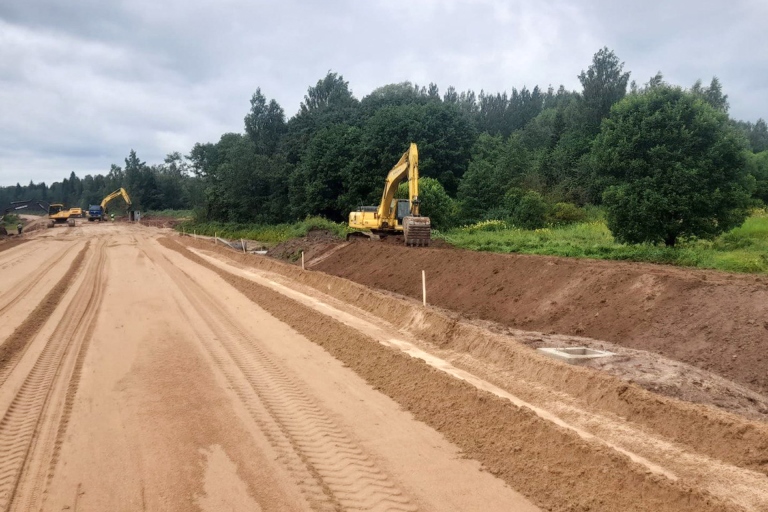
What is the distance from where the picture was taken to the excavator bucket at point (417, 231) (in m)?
26.8

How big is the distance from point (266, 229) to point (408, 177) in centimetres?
2773

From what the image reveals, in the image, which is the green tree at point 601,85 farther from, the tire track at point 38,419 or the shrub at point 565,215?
the tire track at point 38,419

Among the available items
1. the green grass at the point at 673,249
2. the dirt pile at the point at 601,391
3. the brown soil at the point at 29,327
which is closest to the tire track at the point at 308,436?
the dirt pile at the point at 601,391

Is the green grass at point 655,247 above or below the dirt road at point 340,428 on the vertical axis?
above

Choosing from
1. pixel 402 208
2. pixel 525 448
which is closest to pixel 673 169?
pixel 402 208

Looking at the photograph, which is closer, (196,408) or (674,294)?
(196,408)

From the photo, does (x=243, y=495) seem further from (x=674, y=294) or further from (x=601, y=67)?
(x=601, y=67)

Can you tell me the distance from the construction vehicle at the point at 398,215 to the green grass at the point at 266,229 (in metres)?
4.87

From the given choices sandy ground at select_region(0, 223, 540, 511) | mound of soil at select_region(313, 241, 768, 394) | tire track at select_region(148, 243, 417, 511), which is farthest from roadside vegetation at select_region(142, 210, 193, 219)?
tire track at select_region(148, 243, 417, 511)

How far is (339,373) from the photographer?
31.9 ft

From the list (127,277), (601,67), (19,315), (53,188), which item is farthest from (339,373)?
(53,188)

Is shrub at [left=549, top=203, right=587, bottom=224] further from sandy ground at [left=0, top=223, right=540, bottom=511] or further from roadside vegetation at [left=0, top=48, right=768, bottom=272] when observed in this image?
sandy ground at [left=0, top=223, right=540, bottom=511]

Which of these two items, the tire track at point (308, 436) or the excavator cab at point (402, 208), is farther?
the excavator cab at point (402, 208)

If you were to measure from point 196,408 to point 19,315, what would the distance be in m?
10.3
